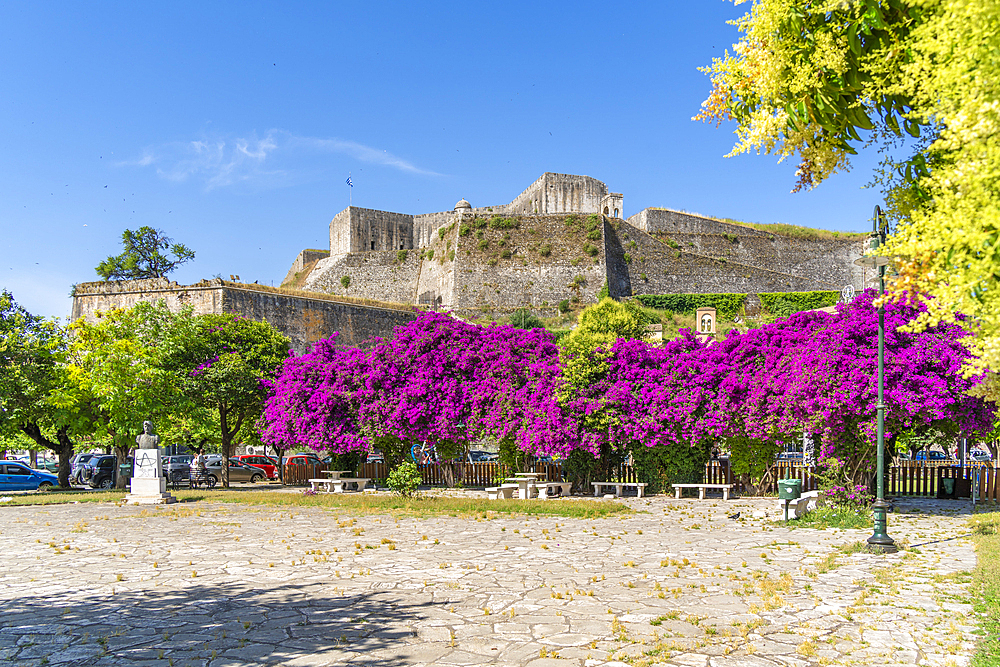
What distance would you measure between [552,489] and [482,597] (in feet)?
44.0

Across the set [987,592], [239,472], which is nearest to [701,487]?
[987,592]

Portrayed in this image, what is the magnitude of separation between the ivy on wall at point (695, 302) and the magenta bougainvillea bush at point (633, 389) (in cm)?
3597

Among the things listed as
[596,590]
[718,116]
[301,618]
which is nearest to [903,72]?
[718,116]

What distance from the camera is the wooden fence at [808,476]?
59.0 feet

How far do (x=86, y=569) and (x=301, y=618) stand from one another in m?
4.29

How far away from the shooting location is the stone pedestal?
18.8 m

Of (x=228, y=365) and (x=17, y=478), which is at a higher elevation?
(x=228, y=365)

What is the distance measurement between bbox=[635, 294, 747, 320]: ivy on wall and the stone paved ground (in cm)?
4397

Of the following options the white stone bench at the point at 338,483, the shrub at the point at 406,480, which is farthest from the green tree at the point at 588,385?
the white stone bench at the point at 338,483

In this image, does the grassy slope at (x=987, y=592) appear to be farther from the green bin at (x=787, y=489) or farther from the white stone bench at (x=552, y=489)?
the white stone bench at (x=552, y=489)

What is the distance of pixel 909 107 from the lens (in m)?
4.56

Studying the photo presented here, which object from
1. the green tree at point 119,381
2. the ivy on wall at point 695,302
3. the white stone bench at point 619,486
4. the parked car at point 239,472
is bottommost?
the parked car at point 239,472

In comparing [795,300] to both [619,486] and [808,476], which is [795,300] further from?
[619,486]

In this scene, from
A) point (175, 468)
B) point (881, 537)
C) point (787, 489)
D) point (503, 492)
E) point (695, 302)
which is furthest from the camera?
point (695, 302)
